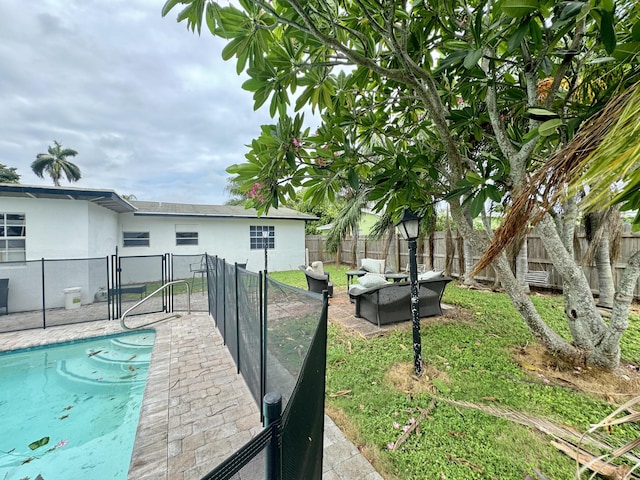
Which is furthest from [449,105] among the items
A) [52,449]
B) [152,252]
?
[152,252]

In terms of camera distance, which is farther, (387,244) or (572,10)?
(387,244)

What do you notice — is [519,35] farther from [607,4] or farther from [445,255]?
[445,255]

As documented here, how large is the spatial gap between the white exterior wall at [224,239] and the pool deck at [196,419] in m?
7.04

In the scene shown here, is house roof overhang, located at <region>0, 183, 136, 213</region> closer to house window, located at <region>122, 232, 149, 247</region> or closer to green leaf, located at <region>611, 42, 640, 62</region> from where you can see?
house window, located at <region>122, 232, 149, 247</region>

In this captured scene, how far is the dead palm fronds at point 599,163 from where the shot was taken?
1.91 feet

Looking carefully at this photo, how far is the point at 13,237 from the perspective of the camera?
7082 mm

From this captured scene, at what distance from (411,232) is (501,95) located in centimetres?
167

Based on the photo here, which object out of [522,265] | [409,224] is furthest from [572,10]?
[522,265]

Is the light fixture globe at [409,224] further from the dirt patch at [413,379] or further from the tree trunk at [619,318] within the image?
the tree trunk at [619,318]

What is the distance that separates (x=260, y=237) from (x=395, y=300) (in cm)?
1022

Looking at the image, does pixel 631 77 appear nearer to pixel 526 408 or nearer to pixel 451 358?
pixel 526 408

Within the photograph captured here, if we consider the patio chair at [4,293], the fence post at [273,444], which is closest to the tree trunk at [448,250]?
the fence post at [273,444]

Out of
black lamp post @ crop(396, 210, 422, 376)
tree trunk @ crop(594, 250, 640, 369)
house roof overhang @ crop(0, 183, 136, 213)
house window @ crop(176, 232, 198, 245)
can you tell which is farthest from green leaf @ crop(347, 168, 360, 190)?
house window @ crop(176, 232, 198, 245)

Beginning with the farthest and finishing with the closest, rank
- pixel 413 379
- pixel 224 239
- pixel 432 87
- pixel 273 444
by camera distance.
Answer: pixel 224 239 < pixel 413 379 < pixel 432 87 < pixel 273 444
